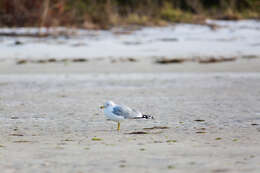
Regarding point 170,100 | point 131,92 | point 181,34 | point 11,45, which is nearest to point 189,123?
point 170,100

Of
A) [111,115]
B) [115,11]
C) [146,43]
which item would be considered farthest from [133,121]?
[115,11]

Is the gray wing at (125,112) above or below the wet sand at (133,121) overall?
above

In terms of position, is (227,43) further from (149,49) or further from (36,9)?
(36,9)

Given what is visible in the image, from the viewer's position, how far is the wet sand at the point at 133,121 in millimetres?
6656

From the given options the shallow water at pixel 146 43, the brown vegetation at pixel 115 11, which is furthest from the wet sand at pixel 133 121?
the brown vegetation at pixel 115 11

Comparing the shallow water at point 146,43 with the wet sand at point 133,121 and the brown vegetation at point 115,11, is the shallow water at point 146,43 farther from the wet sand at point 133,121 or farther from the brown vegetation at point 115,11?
the wet sand at point 133,121

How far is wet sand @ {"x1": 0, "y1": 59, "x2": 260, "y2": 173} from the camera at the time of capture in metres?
6.66

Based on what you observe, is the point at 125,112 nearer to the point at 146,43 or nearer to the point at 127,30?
the point at 146,43

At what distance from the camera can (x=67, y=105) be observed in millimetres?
11438

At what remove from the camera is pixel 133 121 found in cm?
966

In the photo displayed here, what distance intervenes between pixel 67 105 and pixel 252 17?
15301 mm

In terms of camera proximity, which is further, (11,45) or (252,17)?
(252,17)

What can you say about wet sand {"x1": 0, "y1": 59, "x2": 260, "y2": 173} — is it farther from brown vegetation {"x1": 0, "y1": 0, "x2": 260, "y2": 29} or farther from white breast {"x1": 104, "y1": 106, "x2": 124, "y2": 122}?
brown vegetation {"x1": 0, "y1": 0, "x2": 260, "y2": 29}

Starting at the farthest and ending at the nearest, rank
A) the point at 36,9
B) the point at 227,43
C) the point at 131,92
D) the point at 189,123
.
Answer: the point at 36,9 → the point at 227,43 → the point at 131,92 → the point at 189,123
